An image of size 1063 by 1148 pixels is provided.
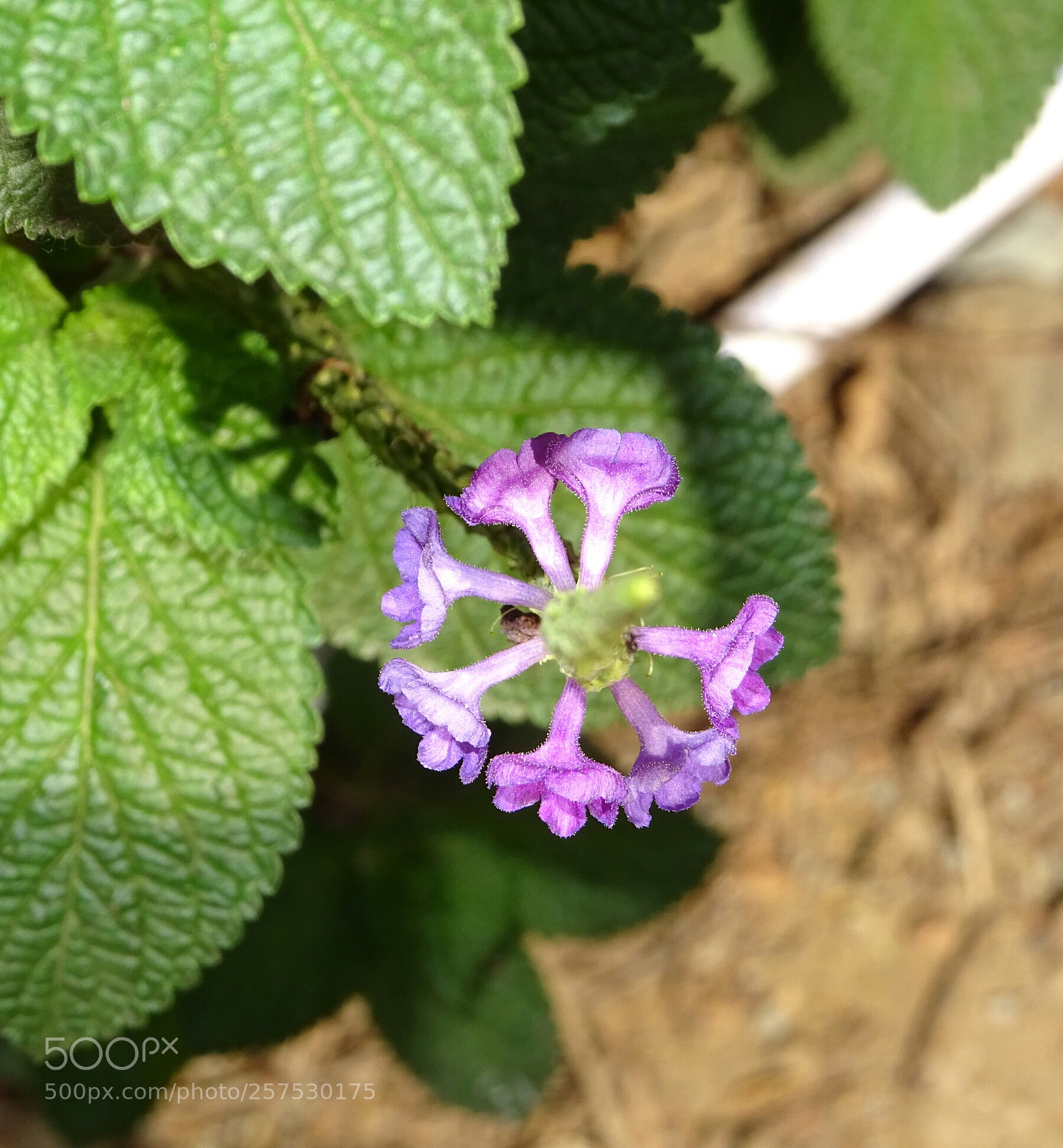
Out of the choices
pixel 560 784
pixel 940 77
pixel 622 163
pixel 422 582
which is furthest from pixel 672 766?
pixel 940 77

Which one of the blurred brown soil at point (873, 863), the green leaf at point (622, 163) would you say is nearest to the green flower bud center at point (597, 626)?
the green leaf at point (622, 163)

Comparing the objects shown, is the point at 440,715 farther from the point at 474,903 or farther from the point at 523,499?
→ the point at 474,903

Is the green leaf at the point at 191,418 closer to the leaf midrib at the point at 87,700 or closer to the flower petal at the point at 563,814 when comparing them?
the leaf midrib at the point at 87,700

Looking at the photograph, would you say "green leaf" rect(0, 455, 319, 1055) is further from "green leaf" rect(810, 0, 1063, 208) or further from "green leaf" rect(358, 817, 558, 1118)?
"green leaf" rect(810, 0, 1063, 208)

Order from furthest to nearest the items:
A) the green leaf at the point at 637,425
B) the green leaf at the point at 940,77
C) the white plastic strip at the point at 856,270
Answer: the white plastic strip at the point at 856,270
the green leaf at the point at 940,77
the green leaf at the point at 637,425

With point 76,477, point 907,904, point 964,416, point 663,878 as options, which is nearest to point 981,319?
point 964,416

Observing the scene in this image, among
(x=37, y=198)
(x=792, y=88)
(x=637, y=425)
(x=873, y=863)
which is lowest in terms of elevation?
(x=873, y=863)
